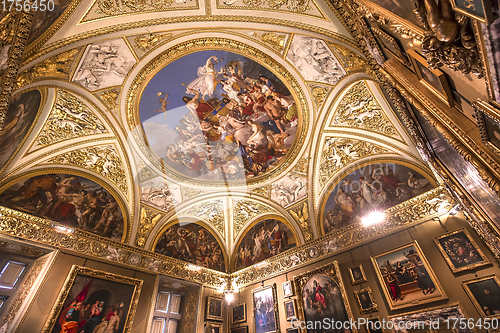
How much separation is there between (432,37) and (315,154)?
9448 mm

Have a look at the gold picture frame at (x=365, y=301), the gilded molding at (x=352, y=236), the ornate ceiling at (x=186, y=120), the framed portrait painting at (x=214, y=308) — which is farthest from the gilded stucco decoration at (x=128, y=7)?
the framed portrait painting at (x=214, y=308)

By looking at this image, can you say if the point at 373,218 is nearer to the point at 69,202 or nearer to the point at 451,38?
the point at 451,38

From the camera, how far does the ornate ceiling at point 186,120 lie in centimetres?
706

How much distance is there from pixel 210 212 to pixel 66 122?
8150 mm

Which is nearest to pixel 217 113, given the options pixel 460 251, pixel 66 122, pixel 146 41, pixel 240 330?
pixel 146 41

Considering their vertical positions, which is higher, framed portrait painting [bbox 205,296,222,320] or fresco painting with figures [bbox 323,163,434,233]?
fresco painting with figures [bbox 323,163,434,233]

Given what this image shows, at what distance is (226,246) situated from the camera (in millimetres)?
14406

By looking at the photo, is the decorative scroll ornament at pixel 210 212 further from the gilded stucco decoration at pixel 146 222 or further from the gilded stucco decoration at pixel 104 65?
the gilded stucco decoration at pixel 104 65


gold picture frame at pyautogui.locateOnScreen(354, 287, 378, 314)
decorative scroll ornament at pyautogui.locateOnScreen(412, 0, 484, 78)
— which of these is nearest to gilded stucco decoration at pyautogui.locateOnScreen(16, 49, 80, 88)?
decorative scroll ornament at pyautogui.locateOnScreen(412, 0, 484, 78)

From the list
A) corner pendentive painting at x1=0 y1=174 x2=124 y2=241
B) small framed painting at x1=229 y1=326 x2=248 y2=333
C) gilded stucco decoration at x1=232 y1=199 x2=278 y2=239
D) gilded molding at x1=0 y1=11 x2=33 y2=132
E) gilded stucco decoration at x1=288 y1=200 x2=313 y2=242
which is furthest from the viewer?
gilded stucco decoration at x1=232 y1=199 x2=278 y2=239

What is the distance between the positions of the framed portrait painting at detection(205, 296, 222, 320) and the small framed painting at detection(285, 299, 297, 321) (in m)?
3.94

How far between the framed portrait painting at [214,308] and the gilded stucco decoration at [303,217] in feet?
19.1

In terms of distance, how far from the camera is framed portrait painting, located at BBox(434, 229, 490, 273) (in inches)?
265

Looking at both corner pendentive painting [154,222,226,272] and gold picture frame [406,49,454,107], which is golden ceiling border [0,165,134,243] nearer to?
corner pendentive painting [154,222,226,272]
